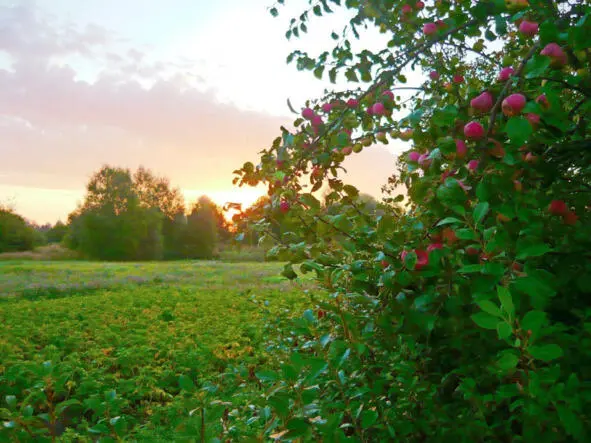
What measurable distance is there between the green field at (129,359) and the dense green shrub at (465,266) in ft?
1.80

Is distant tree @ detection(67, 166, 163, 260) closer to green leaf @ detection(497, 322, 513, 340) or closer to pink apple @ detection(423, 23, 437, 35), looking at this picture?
pink apple @ detection(423, 23, 437, 35)

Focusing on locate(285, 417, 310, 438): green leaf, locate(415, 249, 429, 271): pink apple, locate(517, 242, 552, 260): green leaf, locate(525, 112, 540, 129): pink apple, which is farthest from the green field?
locate(525, 112, 540, 129): pink apple

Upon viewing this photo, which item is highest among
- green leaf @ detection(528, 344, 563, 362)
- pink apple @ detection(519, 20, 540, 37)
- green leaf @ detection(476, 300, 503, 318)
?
pink apple @ detection(519, 20, 540, 37)

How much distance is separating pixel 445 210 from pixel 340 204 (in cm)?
87

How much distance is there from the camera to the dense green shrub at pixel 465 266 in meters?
1.38

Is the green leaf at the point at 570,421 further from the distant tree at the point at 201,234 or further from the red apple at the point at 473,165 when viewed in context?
the distant tree at the point at 201,234

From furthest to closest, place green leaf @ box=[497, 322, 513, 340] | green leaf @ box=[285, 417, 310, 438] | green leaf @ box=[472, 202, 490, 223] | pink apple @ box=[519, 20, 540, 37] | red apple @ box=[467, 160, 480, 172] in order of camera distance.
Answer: pink apple @ box=[519, 20, 540, 37], red apple @ box=[467, 160, 480, 172], green leaf @ box=[472, 202, 490, 223], green leaf @ box=[285, 417, 310, 438], green leaf @ box=[497, 322, 513, 340]

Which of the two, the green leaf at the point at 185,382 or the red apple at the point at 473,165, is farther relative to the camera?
the red apple at the point at 473,165

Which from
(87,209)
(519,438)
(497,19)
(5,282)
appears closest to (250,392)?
(519,438)

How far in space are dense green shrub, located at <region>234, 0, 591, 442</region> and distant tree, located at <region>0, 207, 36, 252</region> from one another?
3816cm

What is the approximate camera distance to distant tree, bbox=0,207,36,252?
35.3m

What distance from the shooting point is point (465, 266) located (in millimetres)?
1422

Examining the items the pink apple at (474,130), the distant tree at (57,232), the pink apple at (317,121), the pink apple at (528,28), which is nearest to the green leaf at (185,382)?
the pink apple at (474,130)

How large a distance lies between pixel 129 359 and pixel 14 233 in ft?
115
